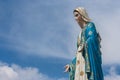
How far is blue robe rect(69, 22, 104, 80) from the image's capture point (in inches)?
904

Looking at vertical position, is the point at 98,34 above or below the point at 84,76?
above

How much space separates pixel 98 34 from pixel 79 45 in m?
1.00

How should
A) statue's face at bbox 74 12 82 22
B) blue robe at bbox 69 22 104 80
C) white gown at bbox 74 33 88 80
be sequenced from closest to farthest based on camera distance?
blue robe at bbox 69 22 104 80 → white gown at bbox 74 33 88 80 → statue's face at bbox 74 12 82 22

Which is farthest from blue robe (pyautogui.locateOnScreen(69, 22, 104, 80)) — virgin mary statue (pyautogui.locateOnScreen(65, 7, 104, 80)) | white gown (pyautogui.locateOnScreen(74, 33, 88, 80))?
white gown (pyautogui.locateOnScreen(74, 33, 88, 80))

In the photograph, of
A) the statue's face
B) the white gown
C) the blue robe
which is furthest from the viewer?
the statue's face

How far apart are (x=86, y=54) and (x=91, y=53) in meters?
0.33

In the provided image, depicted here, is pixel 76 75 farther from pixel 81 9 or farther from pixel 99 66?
pixel 81 9

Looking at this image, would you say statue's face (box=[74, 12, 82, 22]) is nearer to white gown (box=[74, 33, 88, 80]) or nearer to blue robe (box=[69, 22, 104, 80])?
blue robe (box=[69, 22, 104, 80])

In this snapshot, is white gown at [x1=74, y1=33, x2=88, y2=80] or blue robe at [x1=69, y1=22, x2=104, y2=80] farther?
white gown at [x1=74, y1=33, x2=88, y2=80]

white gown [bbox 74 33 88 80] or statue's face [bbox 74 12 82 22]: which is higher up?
statue's face [bbox 74 12 82 22]

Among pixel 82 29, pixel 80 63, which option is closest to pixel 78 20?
pixel 82 29

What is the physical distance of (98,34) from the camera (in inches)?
945

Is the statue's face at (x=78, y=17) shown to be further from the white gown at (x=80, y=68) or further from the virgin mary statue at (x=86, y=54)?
the white gown at (x=80, y=68)

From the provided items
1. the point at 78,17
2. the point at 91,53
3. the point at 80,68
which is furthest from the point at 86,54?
the point at 78,17
